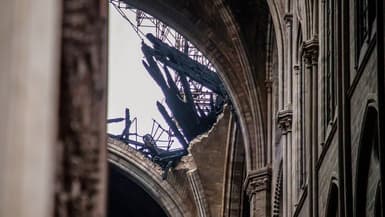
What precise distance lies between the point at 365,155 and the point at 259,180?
11391mm

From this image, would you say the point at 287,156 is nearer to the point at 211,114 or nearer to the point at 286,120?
the point at 286,120

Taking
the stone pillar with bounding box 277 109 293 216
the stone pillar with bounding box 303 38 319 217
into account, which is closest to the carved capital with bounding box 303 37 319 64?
the stone pillar with bounding box 303 38 319 217

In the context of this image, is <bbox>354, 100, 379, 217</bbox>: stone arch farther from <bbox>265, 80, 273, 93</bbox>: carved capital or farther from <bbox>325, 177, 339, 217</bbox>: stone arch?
<bbox>265, 80, 273, 93</bbox>: carved capital

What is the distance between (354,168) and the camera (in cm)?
1398

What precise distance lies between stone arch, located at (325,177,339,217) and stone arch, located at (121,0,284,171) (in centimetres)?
932

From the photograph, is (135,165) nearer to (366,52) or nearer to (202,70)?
(202,70)

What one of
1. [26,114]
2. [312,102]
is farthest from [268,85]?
[26,114]

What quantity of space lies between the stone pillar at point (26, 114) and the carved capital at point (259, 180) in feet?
74.5

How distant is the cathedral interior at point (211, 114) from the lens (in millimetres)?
2203

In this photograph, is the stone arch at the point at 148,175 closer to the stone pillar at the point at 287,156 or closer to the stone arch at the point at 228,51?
the stone arch at the point at 228,51

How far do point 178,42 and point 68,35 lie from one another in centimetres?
3076

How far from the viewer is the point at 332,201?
51.3 ft

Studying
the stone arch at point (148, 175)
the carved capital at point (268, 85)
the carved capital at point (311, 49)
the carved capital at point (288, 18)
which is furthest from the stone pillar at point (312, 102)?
the stone arch at point (148, 175)

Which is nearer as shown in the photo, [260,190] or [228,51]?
[260,190]
